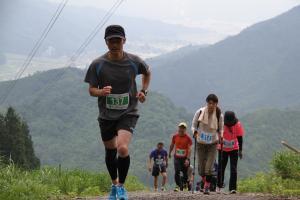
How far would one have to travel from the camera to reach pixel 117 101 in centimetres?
528

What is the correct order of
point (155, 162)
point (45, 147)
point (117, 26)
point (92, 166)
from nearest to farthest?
point (117, 26)
point (155, 162)
point (92, 166)
point (45, 147)

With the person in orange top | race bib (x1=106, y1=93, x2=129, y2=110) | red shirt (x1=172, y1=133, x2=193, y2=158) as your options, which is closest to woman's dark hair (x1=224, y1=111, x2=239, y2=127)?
the person in orange top

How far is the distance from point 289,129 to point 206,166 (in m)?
146

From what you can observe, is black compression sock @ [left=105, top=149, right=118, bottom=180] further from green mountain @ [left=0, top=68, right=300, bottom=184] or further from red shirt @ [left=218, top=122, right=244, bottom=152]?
green mountain @ [left=0, top=68, right=300, bottom=184]

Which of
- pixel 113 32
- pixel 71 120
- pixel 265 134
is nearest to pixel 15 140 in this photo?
pixel 113 32

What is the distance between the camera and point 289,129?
5881 inches

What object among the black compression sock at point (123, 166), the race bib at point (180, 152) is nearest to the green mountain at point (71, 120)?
A: the race bib at point (180, 152)

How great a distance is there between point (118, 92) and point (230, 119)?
435 cm

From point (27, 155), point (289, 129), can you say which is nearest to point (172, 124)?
point (289, 129)

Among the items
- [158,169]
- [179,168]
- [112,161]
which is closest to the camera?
[112,161]

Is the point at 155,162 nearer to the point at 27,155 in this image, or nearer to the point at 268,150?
the point at 27,155

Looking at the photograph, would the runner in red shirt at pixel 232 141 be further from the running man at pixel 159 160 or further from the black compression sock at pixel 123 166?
the black compression sock at pixel 123 166

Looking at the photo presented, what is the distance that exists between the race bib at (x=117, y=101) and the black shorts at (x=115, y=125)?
4.5 inches

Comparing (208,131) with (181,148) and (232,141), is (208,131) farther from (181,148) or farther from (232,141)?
(181,148)
